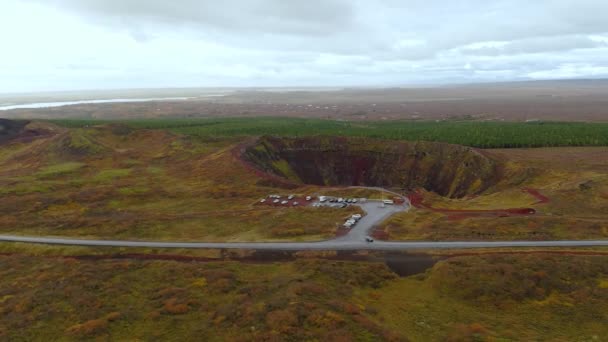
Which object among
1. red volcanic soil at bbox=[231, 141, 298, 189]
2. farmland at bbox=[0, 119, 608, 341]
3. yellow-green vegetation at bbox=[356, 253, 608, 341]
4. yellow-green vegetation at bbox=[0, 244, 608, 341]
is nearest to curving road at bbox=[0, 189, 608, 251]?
farmland at bbox=[0, 119, 608, 341]

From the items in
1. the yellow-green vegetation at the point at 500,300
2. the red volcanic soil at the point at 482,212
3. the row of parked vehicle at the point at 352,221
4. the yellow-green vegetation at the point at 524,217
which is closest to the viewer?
the yellow-green vegetation at the point at 500,300

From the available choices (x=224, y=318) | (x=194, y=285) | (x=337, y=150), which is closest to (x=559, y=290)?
(x=224, y=318)

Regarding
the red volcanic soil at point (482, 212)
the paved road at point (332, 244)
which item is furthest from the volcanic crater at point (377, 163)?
the paved road at point (332, 244)

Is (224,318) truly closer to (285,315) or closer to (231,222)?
(285,315)

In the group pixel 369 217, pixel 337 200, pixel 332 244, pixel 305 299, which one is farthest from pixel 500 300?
pixel 337 200

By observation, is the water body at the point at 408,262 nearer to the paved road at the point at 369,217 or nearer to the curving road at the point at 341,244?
the curving road at the point at 341,244
